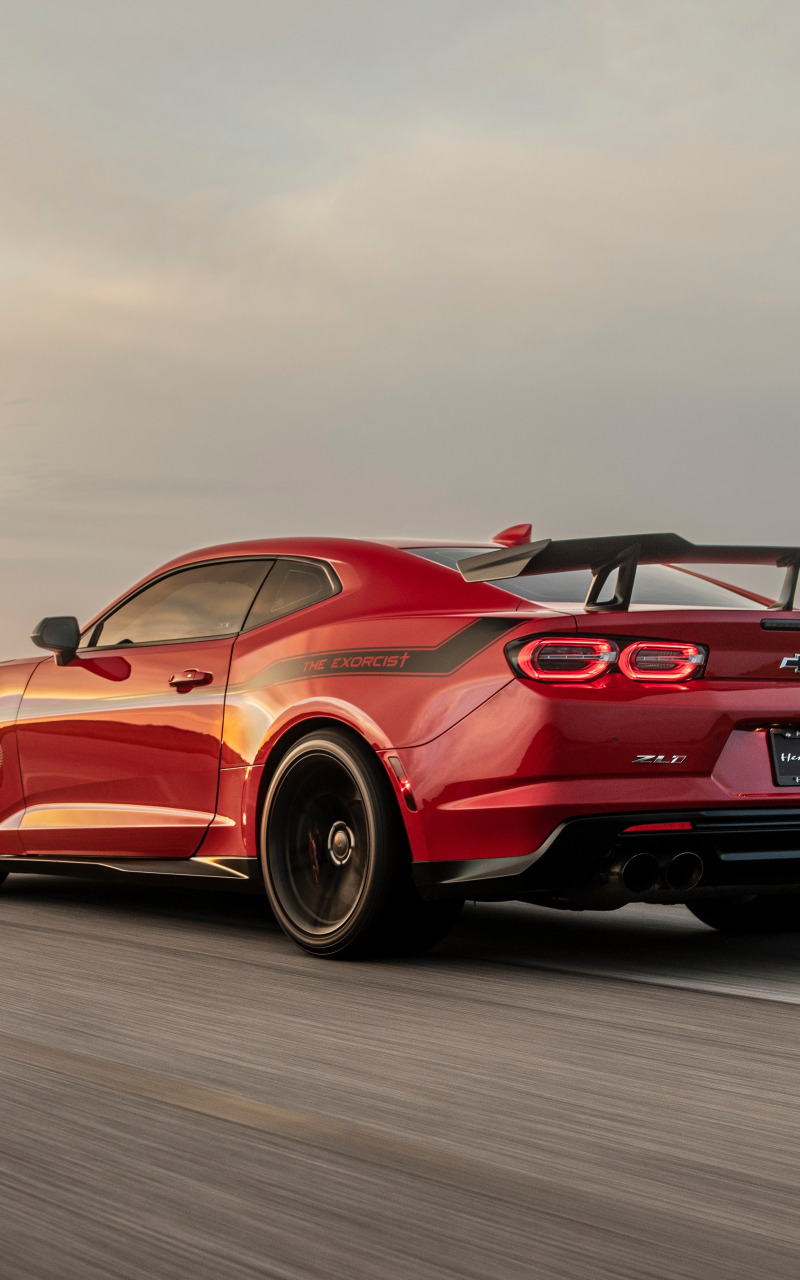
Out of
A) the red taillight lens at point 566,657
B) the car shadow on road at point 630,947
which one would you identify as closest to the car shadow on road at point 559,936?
the car shadow on road at point 630,947

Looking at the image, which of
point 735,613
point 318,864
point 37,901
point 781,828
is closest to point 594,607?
point 735,613

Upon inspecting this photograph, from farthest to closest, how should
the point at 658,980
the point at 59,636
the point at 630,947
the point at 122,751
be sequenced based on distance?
the point at 59,636, the point at 122,751, the point at 630,947, the point at 658,980

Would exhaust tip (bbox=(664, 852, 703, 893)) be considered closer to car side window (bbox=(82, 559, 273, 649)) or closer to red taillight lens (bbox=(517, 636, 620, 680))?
red taillight lens (bbox=(517, 636, 620, 680))

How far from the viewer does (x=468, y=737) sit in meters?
4.98

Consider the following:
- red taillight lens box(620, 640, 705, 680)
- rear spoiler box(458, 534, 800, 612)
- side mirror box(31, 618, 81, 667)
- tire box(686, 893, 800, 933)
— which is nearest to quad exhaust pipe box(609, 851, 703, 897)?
red taillight lens box(620, 640, 705, 680)

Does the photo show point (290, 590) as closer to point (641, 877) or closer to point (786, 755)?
point (641, 877)

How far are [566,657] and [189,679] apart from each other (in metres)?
1.82

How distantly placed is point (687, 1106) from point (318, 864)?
2.17 metres

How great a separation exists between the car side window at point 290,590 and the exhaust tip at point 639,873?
155 cm

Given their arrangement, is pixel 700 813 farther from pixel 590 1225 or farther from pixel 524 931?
pixel 590 1225

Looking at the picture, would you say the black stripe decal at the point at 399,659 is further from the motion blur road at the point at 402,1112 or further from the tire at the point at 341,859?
the motion blur road at the point at 402,1112

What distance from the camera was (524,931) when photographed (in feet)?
20.5

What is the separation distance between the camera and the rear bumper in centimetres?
482

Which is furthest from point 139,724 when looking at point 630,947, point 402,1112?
point 402,1112
